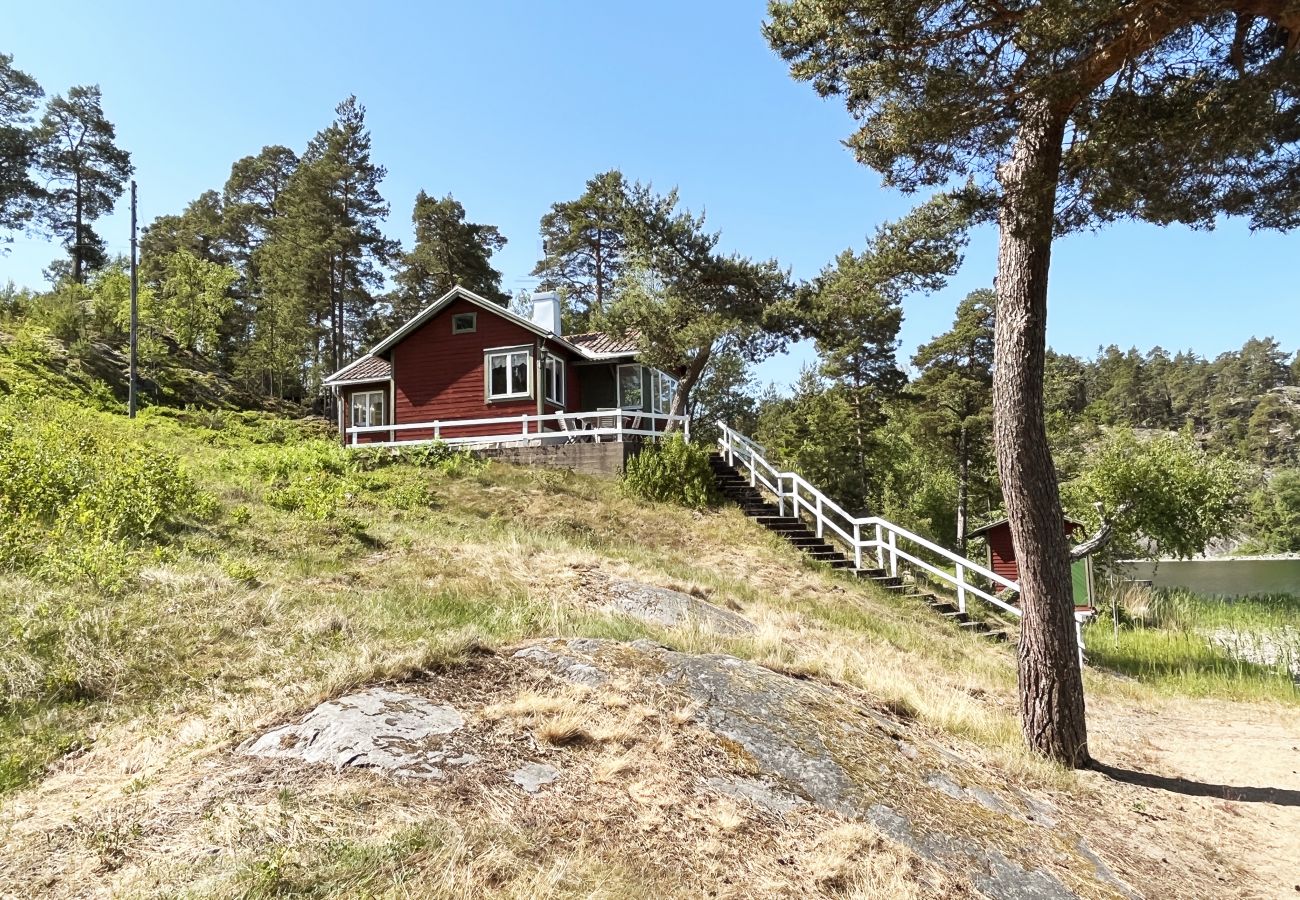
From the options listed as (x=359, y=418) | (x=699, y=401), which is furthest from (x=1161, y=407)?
(x=359, y=418)

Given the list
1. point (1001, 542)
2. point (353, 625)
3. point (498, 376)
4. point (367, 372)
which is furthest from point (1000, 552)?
point (367, 372)

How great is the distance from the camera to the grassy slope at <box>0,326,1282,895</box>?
15.3 ft

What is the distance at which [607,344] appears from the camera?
2502 centimetres

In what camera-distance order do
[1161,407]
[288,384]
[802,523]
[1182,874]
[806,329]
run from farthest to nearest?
[1161,407] → [288,384] → [806,329] → [802,523] → [1182,874]

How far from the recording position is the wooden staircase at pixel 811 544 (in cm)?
1493

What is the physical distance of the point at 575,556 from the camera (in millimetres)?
12461

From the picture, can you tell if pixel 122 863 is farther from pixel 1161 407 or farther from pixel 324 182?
pixel 1161 407

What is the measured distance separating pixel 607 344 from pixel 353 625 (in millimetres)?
18885

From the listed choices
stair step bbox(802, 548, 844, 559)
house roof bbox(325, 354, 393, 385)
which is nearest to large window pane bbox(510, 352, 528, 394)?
house roof bbox(325, 354, 393, 385)

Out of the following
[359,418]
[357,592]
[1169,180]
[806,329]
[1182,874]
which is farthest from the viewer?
[359,418]

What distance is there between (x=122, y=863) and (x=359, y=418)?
27237 millimetres

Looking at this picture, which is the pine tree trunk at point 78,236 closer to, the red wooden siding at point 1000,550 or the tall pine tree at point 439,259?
the tall pine tree at point 439,259

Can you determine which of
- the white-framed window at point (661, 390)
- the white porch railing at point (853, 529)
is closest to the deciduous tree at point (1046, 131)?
the white porch railing at point (853, 529)

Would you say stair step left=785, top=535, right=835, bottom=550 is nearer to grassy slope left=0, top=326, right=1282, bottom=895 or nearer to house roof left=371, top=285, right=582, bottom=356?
grassy slope left=0, top=326, right=1282, bottom=895
